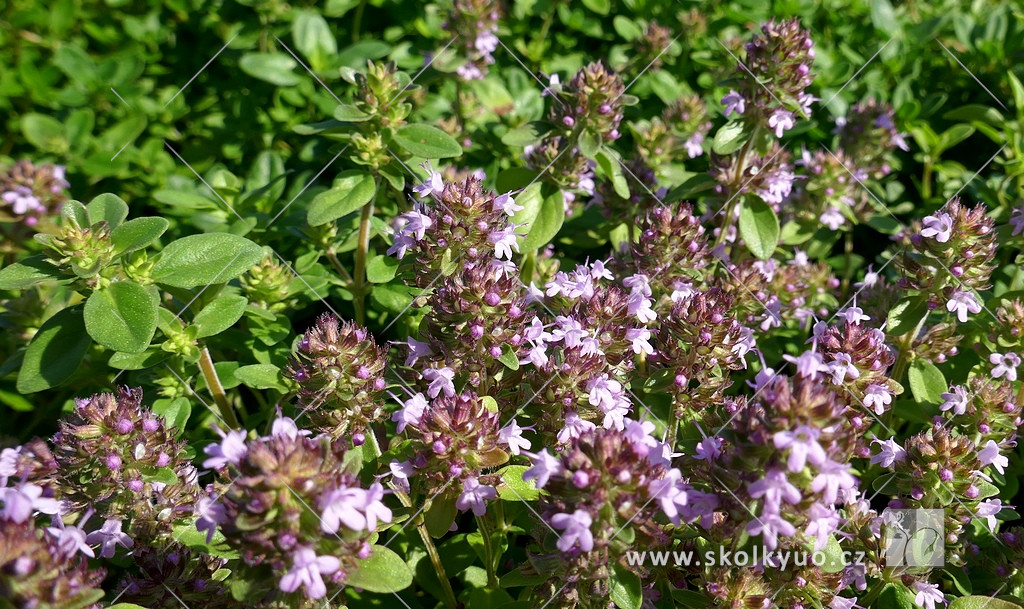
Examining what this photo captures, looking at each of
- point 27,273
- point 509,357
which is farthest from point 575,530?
point 27,273

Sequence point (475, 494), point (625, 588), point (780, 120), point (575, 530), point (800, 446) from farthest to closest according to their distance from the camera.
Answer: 1. point (780, 120)
2. point (475, 494)
3. point (625, 588)
4. point (575, 530)
5. point (800, 446)

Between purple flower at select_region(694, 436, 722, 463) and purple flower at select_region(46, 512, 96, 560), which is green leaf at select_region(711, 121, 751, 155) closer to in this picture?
purple flower at select_region(694, 436, 722, 463)

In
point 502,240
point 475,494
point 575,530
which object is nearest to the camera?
point 575,530

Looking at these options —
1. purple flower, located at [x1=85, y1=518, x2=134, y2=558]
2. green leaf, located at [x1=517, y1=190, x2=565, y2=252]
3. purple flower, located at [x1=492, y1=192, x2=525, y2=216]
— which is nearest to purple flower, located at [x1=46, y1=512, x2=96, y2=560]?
purple flower, located at [x1=85, y1=518, x2=134, y2=558]

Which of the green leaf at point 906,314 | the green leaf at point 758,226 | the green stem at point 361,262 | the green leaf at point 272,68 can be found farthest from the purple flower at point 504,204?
the green leaf at point 272,68

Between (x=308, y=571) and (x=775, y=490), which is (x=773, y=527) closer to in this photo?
(x=775, y=490)

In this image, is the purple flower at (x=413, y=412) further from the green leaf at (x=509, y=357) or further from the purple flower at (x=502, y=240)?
the purple flower at (x=502, y=240)

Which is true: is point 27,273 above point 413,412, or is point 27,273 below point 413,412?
below
